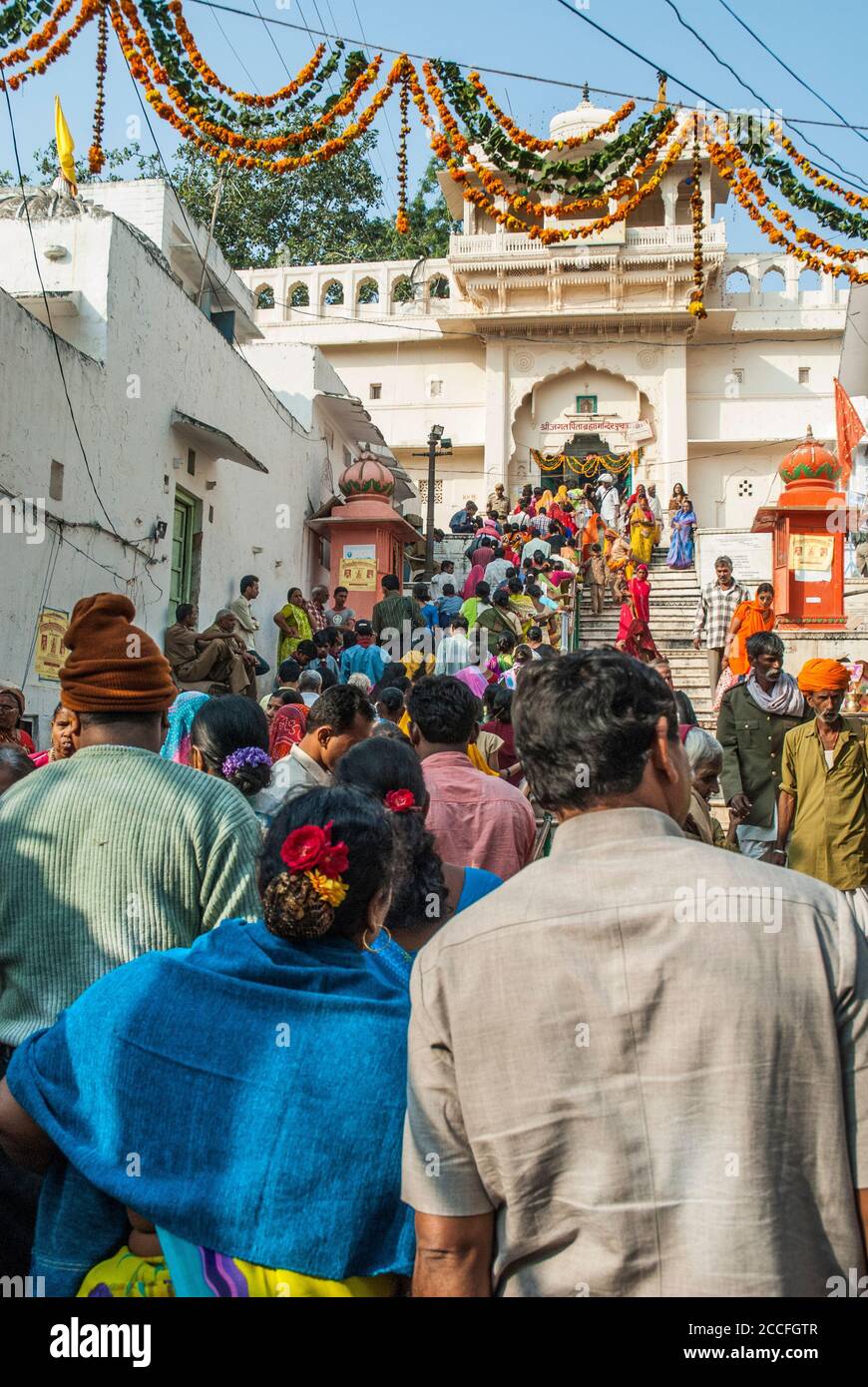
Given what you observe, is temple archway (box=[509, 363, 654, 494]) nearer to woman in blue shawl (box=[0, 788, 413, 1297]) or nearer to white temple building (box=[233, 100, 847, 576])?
white temple building (box=[233, 100, 847, 576])

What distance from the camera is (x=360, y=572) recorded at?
18.8 metres

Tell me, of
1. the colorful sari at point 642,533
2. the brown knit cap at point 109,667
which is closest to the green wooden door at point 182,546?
the colorful sari at point 642,533

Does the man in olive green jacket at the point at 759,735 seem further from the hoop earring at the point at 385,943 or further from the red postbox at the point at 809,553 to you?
the red postbox at the point at 809,553

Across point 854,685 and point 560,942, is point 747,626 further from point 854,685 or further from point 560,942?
point 560,942

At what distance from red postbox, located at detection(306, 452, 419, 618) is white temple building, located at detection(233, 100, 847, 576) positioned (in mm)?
12631

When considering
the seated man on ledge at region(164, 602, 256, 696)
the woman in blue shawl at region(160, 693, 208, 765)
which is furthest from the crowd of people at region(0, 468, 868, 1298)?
the seated man on ledge at region(164, 602, 256, 696)

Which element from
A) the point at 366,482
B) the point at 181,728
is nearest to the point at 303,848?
the point at 181,728

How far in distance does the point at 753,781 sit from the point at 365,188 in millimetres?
38222

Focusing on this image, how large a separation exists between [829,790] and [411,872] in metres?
3.67

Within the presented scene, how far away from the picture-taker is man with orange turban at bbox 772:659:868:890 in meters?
5.94

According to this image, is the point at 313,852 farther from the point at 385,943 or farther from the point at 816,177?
the point at 816,177

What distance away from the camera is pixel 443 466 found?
33031mm
